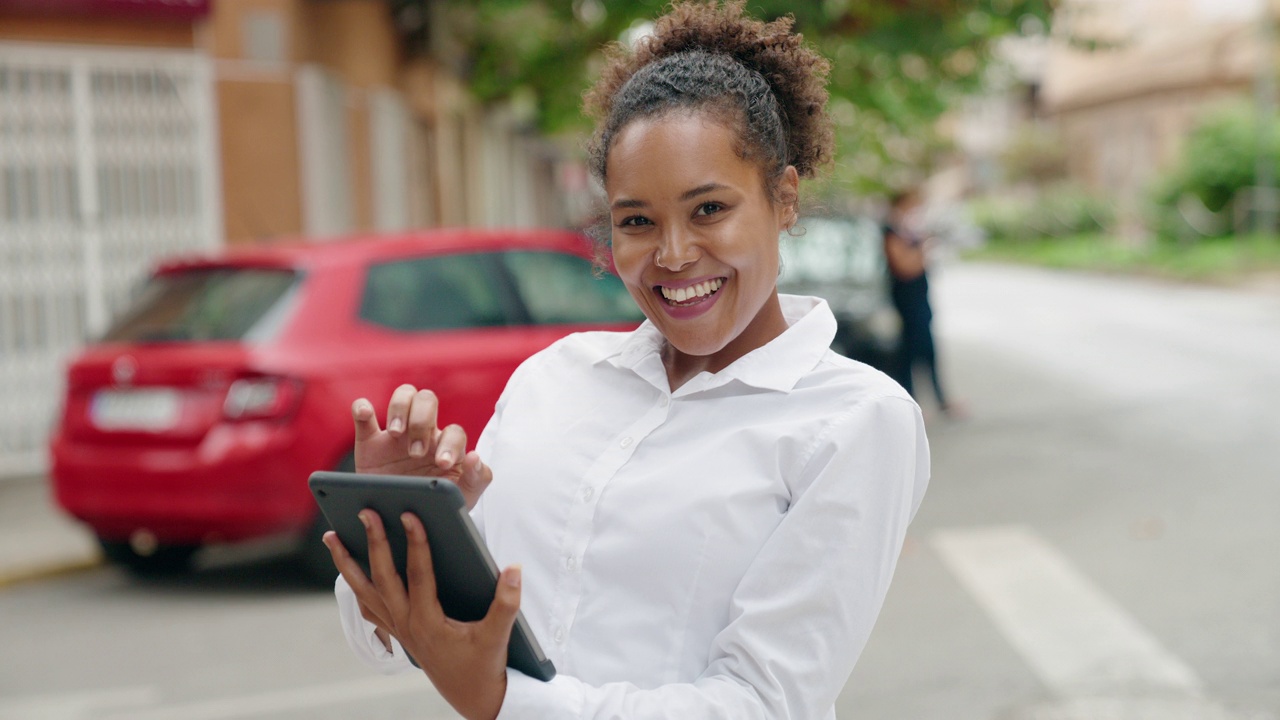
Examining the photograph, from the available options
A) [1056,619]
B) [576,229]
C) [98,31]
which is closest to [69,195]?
[98,31]

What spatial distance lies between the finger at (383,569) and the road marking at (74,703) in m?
3.79

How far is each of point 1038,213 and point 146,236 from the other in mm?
35056

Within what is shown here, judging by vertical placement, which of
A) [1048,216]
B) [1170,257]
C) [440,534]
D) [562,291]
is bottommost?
[1170,257]

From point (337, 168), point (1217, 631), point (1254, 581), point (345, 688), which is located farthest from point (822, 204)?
point (337, 168)

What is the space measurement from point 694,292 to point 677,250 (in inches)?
3.1

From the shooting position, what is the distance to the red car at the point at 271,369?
5848 millimetres

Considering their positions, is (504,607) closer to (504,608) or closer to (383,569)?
(504,608)

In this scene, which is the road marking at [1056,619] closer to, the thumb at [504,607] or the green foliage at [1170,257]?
the thumb at [504,607]

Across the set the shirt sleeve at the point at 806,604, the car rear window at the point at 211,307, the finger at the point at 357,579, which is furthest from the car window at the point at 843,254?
the finger at the point at 357,579

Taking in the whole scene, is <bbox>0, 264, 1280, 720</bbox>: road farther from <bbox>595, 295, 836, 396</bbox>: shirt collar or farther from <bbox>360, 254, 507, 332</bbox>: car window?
<bbox>595, 295, 836, 396</bbox>: shirt collar

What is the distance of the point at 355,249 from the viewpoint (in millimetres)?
6402

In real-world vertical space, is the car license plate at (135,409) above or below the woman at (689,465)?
below

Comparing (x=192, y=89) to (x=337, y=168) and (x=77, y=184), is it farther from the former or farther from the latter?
(x=337, y=168)

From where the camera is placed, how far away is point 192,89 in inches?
407
